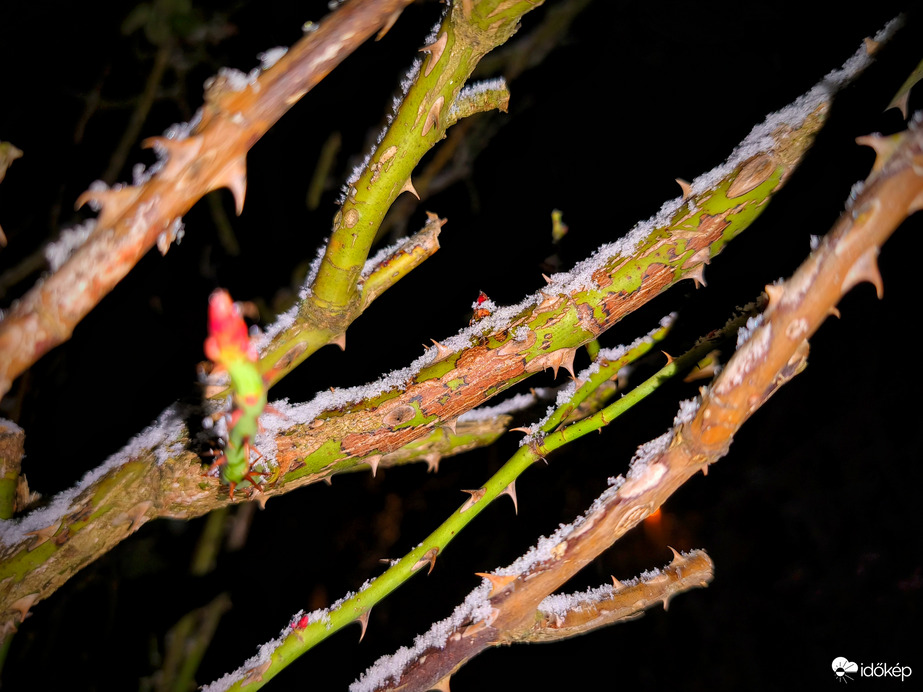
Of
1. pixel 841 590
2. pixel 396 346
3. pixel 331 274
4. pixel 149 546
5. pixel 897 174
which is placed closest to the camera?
pixel 897 174

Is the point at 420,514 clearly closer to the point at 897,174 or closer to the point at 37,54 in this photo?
the point at 897,174

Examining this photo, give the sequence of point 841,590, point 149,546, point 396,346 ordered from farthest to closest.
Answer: point 149,546 < point 396,346 < point 841,590

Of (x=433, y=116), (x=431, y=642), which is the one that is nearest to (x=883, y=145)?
(x=433, y=116)

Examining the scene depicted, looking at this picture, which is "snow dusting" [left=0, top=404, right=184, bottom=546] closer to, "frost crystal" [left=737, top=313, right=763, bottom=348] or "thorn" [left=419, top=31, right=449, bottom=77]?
"thorn" [left=419, top=31, right=449, bottom=77]

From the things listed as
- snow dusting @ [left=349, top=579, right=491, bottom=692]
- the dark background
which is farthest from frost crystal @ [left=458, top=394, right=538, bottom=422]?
snow dusting @ [left=349, top=579, right=491, bottom=692]

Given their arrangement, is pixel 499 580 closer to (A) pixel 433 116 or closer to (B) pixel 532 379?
(A) pixel 433 116

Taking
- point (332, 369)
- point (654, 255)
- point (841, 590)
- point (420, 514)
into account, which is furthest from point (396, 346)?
point (841, 590)
